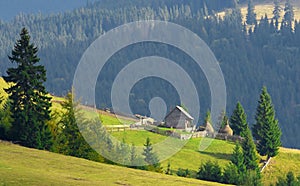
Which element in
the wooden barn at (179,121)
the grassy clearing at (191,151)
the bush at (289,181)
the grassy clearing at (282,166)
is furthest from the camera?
the wooden barn at (179,121)

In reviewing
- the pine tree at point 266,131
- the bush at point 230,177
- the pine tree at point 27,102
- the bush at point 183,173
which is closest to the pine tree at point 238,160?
the pine tree at point 266,131

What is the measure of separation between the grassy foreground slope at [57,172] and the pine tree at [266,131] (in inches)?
2209

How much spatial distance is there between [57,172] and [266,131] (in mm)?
72022

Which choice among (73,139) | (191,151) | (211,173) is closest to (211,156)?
(191,151)

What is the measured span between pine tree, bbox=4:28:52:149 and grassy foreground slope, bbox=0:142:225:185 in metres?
3.70

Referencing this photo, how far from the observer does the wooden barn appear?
14800 cm

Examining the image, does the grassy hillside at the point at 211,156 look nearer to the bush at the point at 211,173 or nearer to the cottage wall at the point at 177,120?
the cottage wall at the point at 177,120

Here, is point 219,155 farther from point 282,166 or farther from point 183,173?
point 183,173

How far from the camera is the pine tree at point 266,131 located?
135000 millimetres

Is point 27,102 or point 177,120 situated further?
point 177,120

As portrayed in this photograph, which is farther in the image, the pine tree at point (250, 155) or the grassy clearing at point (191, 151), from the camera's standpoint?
the pine tree at point (250, 155)

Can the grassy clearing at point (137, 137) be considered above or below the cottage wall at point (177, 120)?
below

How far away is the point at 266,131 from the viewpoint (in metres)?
138

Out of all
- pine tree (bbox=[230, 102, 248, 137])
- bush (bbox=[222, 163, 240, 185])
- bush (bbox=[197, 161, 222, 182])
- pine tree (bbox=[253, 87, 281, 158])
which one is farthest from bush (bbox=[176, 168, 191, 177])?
pine tree (bbox=[230, 102, 248, 137])
